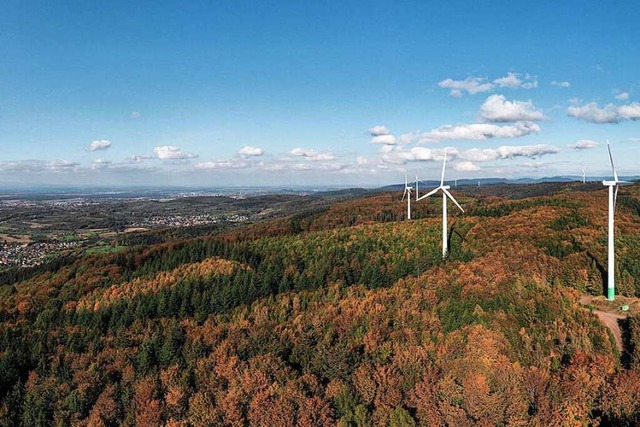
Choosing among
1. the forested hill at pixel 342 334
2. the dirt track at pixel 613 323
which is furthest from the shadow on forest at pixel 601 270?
the dirt track at pixel 613 323

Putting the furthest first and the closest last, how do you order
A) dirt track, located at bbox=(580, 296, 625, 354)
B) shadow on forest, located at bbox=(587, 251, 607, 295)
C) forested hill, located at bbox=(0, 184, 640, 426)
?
shadow on forest, located at bbox=(587, 251, 607, 295), dirt track, located at bbox=(580, 296, 625, 354), forested hill, located at bbox=(0, 184, 640, 426)

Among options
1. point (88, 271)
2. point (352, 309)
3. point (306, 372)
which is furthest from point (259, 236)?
point (306, 372)

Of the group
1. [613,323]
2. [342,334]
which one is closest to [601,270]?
[613,323]

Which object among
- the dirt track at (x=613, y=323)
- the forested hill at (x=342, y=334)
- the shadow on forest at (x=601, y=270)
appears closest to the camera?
the forested hill at (x=342, y=334)

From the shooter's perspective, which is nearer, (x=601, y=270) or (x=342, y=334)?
(x=342, y=334)

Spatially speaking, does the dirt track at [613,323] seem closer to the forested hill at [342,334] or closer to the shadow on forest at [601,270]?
the forested hill at [342,334]

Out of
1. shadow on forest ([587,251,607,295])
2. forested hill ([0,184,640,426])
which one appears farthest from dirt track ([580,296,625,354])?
shadow on forest ([587,251,607,295])

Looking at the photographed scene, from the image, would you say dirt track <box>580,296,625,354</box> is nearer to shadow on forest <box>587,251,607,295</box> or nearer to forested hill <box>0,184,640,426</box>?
forested hill <box>0,184,640,426</box>

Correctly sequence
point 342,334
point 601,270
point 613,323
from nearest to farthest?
point 613,323
point 342,334
point 601,270

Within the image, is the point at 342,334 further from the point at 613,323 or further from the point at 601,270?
the point at 601,270

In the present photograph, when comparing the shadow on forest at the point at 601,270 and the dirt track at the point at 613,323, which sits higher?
the shadow on forest at the point at 601,270
